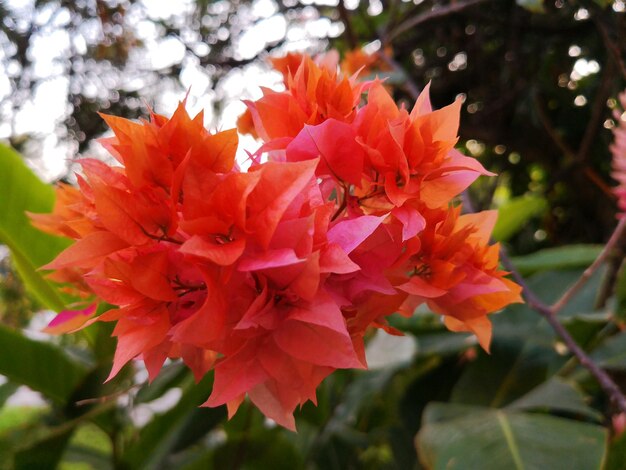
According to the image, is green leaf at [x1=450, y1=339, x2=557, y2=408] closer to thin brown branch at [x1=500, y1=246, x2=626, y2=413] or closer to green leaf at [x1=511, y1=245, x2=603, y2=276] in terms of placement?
green leaf at [x1=511, y1=245, x2=603, y2=276]

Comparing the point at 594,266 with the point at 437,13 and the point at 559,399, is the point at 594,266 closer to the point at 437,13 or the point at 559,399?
the point at 559,399

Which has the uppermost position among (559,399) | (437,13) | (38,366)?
(437,13)

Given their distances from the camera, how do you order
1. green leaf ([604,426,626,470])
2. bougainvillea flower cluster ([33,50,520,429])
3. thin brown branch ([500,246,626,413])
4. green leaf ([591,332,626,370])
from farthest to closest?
green leaf ([591,332,626,370]) → green leaf ([604,426,626,470]) → thin brown branch ([500,246,626,413]) → bougainvillea flower cluster ([33,50,520,429])

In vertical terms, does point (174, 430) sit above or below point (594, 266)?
below

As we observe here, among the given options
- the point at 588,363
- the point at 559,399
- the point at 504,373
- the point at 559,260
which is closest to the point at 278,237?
the point at 588,363

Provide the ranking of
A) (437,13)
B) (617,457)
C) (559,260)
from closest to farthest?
(617,457), (437,13), (559,260)

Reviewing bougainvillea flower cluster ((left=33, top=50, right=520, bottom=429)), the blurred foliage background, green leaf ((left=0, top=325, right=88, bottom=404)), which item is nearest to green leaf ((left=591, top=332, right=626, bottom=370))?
the blurred foliage background

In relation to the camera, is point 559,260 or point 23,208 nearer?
point 23,208
